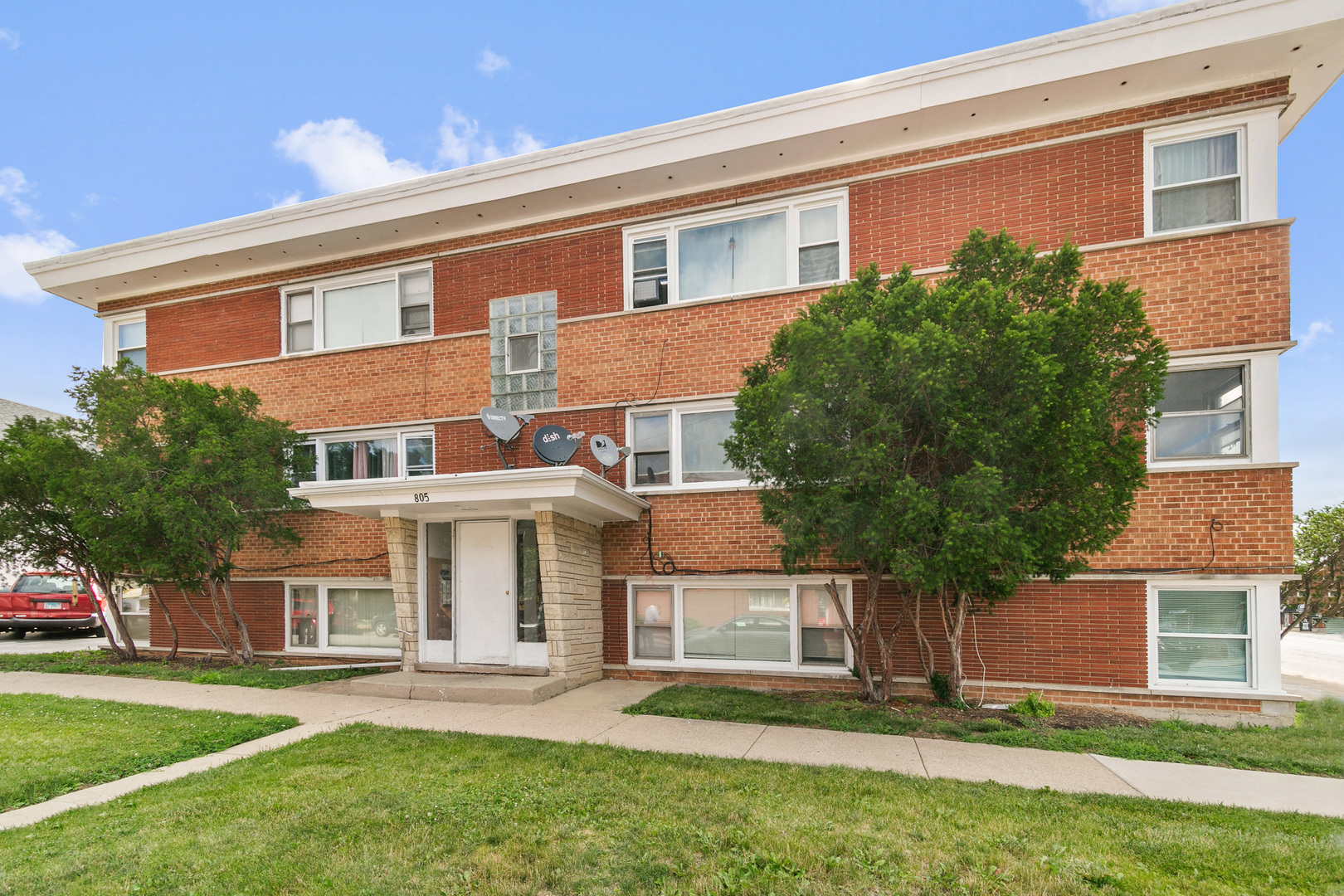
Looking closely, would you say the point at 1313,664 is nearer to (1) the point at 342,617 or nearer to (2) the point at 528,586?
(2) the point at 528,586

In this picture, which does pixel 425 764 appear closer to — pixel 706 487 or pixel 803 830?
pixel 803 830

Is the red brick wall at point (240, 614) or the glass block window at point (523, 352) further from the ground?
the glass block window at point (523, 352)

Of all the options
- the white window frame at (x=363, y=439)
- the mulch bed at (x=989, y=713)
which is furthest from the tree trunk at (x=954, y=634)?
the white window frame at (x=363, y=439)

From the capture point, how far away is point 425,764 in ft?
20.3

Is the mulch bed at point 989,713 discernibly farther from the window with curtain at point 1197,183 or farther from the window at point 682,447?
the window with curtain at point 1197,183

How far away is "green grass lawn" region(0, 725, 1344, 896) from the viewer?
3.98m

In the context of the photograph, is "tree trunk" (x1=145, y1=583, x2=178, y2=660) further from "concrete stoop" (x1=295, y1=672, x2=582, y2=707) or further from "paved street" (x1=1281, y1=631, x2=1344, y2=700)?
"paved street" (x1=1281, y1=631, x2=1344, y2=700)

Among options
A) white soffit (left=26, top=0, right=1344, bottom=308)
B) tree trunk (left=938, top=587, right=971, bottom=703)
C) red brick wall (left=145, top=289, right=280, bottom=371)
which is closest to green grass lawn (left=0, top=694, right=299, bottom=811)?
red brick wall (left=145, top=289, right=280, bottom=371)

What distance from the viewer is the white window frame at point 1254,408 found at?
340 inches

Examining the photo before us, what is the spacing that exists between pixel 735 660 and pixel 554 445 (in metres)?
4.09

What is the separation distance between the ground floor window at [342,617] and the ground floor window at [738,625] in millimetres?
4664

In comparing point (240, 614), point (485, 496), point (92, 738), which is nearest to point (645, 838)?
point (485, 496)

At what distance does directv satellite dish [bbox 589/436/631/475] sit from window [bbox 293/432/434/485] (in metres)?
3.38

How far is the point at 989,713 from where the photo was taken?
8500mm
